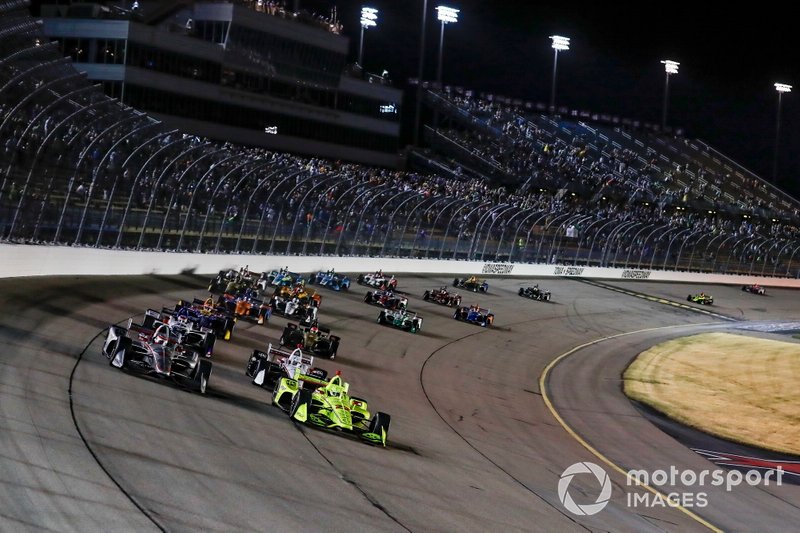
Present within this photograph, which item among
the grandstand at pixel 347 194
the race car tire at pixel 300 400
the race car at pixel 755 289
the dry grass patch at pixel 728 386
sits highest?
the grandstand at pixel 347 194

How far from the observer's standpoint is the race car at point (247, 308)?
27.4m

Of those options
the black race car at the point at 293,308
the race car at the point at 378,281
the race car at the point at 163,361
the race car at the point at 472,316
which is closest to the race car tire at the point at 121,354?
the race car at the point at 163,361

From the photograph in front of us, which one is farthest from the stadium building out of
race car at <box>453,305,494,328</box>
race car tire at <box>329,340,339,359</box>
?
race car tire at <box>329,340,339,359</box>

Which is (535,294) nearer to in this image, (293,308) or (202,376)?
(293,308)

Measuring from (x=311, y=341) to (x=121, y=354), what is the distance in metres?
7.35

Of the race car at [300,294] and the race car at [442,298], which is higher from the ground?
the race car at [300,294]

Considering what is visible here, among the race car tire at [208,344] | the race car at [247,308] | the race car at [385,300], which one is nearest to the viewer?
the race car tire at [208,344]

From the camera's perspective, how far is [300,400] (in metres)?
16.5

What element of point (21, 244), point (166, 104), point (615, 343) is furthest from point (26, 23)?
point (166, 104)

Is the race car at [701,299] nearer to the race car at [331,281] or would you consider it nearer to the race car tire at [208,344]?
the race car at [331,281]

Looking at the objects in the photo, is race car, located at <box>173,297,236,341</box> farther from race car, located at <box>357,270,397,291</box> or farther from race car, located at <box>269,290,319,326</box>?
race car, located at <box>357,270,397,291</box>

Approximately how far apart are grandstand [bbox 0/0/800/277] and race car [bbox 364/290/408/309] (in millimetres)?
5907

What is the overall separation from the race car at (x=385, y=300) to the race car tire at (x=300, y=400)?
17786mm

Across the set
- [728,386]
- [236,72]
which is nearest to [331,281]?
[728,386]
